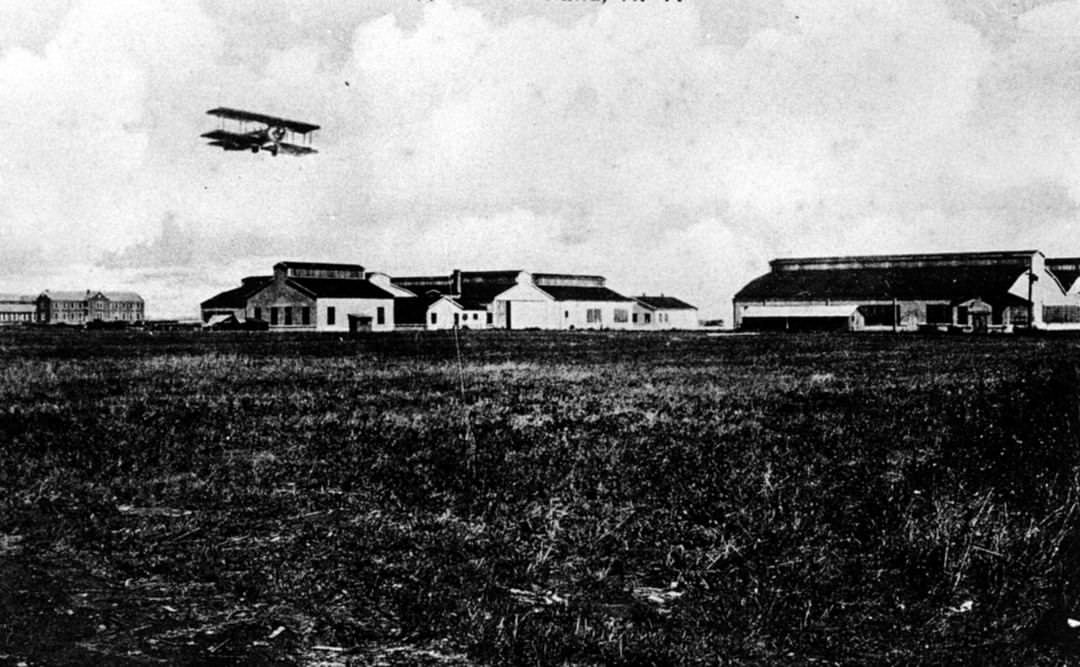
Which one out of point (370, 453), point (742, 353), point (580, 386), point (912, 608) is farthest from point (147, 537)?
point (742, 353)

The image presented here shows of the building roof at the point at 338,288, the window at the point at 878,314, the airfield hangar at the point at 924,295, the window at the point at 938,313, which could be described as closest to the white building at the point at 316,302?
the building roof at the point at 338,288

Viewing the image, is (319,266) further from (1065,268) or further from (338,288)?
(1065,268)

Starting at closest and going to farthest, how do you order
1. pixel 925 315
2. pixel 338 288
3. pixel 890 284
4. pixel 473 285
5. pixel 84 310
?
pixel 925 315, pixel 338 288, pixel 890 284, pixel 473 285, pixel 84 310

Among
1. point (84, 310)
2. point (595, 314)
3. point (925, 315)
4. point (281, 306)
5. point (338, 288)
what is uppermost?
point (84, 310)

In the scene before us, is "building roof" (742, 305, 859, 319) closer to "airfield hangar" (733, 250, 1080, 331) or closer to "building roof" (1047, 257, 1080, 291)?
"airfield hangar" (733, 250, 1080, 331)

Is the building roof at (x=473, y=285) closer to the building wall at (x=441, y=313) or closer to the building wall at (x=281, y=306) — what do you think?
the building wall at (x=441, y=313)

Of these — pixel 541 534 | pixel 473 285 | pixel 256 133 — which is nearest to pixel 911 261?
pixel 473 285
